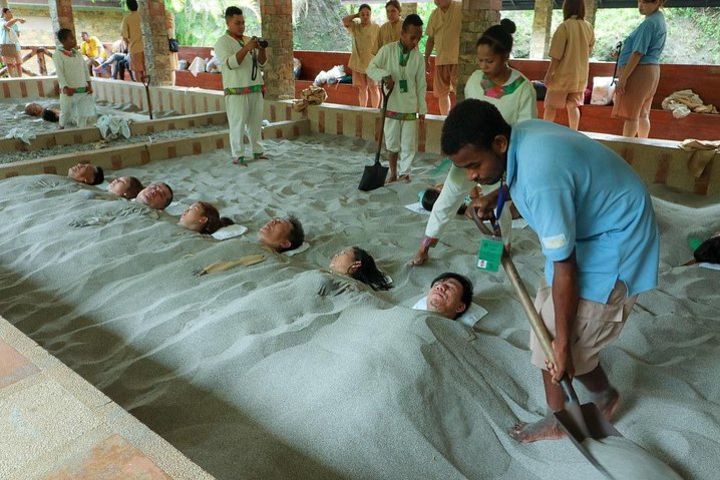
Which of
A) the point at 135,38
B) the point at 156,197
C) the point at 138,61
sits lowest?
the point at 156,197

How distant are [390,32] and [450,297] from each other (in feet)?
19.9

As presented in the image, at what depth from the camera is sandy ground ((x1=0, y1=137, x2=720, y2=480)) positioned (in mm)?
1907

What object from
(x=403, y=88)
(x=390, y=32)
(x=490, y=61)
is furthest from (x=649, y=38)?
(x=390, y=32)

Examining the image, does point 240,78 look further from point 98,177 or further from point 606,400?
point 606,400

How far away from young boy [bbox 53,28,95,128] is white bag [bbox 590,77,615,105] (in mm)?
7759

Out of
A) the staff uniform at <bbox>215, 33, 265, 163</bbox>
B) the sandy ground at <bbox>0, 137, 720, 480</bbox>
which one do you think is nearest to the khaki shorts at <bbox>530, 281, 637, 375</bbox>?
the sandy ground at <bbox>0, 137, 720, 480</bbox>

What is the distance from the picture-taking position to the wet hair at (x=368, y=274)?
3303 millimetres

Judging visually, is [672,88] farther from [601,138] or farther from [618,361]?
[618,361]

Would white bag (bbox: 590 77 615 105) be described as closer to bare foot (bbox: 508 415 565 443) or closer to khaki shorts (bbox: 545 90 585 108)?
khaki shorts (bbox: 545 90 585 108)

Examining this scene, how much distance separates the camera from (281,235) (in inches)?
150

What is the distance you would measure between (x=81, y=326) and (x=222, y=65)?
410cm

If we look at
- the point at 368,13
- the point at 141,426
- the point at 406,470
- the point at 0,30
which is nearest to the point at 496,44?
the point at 406,470

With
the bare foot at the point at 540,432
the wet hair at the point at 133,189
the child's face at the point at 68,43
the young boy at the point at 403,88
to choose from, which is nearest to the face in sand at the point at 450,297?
the bare foot at the point at 540,432

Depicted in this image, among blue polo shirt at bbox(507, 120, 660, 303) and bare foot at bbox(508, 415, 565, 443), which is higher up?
blue polo shirt at bbox(507, 120, 660, 303)
